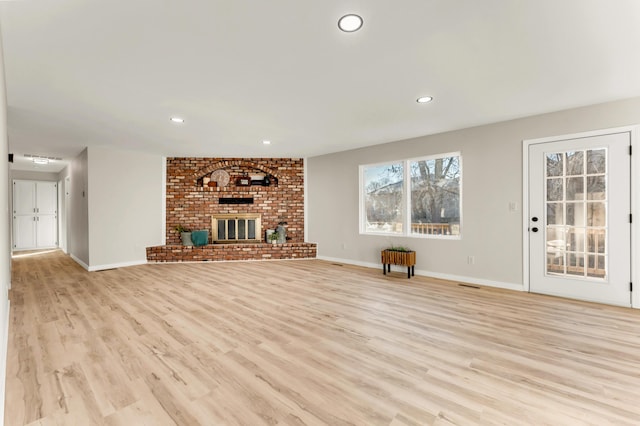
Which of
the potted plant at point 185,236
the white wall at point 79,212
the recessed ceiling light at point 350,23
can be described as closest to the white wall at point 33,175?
the white wall at point 79,212

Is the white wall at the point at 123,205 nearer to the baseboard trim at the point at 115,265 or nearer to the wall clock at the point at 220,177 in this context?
the baseboard trim at the point at 115,265

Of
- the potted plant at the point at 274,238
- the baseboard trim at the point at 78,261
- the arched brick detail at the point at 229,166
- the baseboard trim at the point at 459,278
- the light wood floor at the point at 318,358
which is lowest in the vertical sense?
the light wood floor at the point at 318,358

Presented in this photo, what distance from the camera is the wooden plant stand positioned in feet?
15.2

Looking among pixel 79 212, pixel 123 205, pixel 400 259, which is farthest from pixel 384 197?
pixel 79 212

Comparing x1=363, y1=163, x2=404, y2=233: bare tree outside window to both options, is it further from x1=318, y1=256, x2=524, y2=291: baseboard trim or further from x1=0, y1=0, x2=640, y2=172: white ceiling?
x1=0, y1=0, x2=640, y2=172: white ceiling

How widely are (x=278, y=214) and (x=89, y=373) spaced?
4895mm

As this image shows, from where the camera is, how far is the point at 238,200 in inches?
260

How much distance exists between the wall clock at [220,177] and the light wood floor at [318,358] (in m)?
3.30

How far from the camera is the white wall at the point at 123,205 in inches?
208

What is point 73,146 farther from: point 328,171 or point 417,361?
point 417,361

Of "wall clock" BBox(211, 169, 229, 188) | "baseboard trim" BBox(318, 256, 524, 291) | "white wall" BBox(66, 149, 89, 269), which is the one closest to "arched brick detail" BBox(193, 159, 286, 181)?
"wall clock" BBox(211, 169, 229, 188)

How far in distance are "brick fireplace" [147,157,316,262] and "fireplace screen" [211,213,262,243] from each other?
0.05 metres

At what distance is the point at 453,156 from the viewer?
4.49 metres

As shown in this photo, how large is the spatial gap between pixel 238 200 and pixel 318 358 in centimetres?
504
